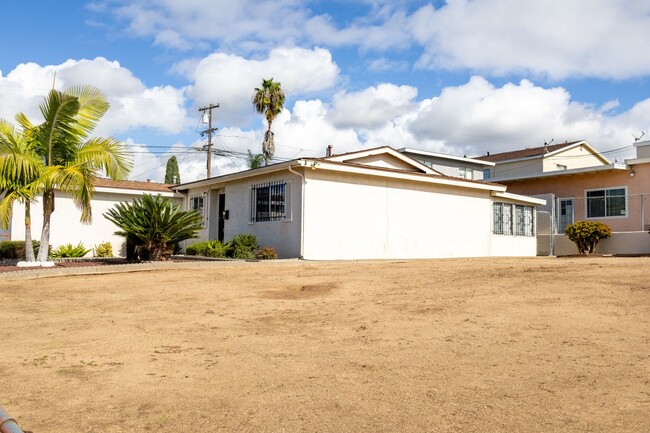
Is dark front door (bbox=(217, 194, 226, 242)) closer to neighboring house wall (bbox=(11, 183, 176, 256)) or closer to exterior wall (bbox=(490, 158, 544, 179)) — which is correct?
neighboring house wall (bbox=(11, 183, 176, 256))

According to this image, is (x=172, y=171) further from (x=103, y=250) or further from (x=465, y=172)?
(x=103, y=250)

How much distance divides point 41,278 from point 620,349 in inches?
473

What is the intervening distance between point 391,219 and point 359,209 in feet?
4.62

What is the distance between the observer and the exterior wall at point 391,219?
1798cm

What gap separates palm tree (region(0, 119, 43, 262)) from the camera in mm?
14562

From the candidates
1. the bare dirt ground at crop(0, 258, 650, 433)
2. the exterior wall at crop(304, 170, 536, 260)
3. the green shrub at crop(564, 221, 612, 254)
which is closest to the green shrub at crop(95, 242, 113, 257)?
the exterior wall at crop(304, 170, 536, 260)

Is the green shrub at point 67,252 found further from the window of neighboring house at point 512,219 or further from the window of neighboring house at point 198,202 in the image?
the window of neighboring house at point 512,219

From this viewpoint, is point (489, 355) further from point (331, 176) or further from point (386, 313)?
point (331, 176)

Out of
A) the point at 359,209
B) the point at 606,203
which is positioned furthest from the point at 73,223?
the point at 606,203

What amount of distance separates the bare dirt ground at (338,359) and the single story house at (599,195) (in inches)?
655

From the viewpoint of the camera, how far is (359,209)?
1895 cm

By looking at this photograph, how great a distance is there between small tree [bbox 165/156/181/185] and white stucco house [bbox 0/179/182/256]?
29284 millimetres

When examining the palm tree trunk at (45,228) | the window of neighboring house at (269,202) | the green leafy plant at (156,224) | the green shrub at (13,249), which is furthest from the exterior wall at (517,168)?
the palm tree trunk at (45,228)

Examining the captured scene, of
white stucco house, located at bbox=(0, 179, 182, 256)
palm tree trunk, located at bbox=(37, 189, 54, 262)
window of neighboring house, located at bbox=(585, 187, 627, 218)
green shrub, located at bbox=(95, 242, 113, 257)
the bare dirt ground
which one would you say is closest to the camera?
the bare dirt ground
